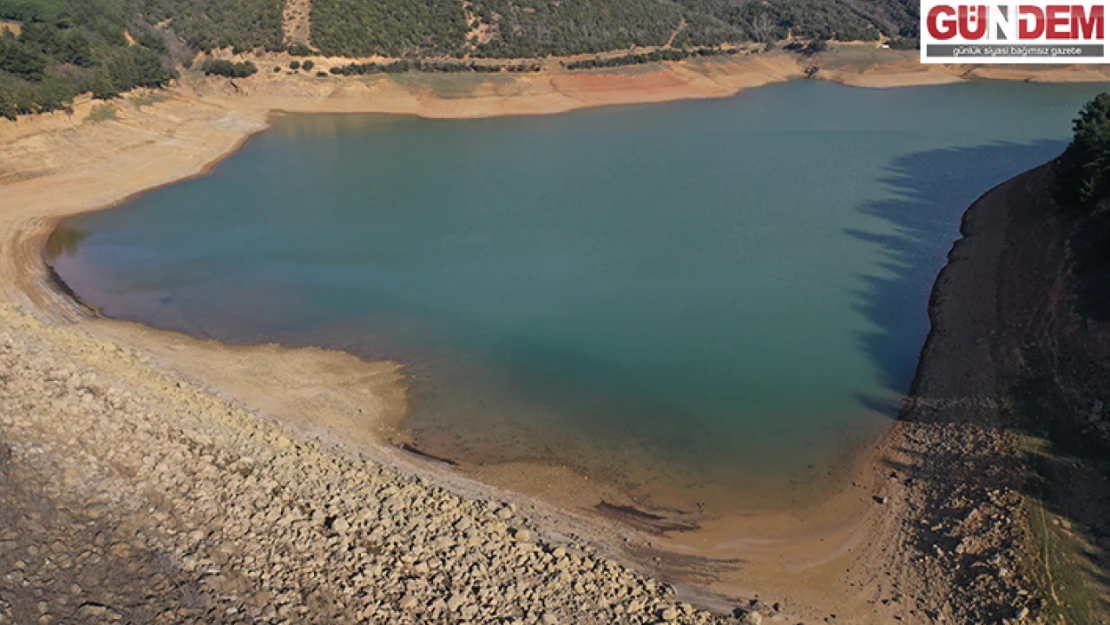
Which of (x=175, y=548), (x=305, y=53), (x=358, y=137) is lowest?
(x=175, y=548)

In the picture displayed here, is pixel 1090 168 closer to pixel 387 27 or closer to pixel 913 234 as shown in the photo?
pixel 913 234

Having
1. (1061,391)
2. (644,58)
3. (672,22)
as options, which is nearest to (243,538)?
(1061,391)

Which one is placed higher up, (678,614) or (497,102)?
(497,102)

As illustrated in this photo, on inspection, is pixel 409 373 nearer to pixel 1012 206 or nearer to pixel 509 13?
pixel 1012 206

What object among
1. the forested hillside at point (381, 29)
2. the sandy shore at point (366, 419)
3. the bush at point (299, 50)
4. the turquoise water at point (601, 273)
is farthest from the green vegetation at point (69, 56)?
the turquoise water at point (601, 273)

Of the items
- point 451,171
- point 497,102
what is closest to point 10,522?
point 451,171

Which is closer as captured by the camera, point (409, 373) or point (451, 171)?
point (409, 373)

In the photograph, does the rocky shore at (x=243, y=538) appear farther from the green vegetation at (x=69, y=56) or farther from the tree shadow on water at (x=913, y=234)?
the green vegetation at (x=69, y=56)
